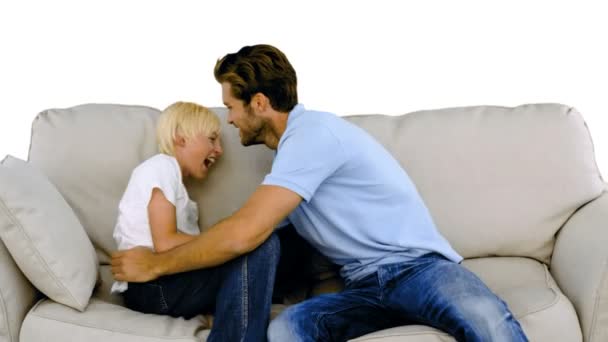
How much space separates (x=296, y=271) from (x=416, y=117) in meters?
0.70

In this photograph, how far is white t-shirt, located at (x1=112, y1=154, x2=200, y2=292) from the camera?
2631 mm

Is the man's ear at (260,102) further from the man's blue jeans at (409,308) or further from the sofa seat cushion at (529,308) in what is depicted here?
the sofa seat cushion at (529,308)

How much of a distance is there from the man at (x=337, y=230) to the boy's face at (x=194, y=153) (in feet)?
0.52

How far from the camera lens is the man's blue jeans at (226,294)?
2.37 meters

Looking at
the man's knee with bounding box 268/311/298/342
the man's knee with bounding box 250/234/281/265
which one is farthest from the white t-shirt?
the man's knee with bounding box 268/311/298/342

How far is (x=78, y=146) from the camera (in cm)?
296

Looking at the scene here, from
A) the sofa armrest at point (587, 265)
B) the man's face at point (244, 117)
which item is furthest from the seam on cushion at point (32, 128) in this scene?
the sofa armrest at point (587, 265)

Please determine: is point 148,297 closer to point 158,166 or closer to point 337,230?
point 158,166

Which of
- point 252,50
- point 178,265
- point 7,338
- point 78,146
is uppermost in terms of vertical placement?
point 252,50

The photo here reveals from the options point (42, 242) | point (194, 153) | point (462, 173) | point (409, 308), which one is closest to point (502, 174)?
point (462, 173)

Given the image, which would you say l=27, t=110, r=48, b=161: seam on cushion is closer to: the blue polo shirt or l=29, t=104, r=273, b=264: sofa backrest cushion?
l=29, t=104, r=273, b=264: sofa backrest cushion

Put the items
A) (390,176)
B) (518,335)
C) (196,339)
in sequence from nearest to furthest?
(518,335)
(196,339)
(390,176)

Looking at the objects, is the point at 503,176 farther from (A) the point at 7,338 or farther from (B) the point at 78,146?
(A) the point at 7,338

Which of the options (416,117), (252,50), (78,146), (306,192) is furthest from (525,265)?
(78,146)
